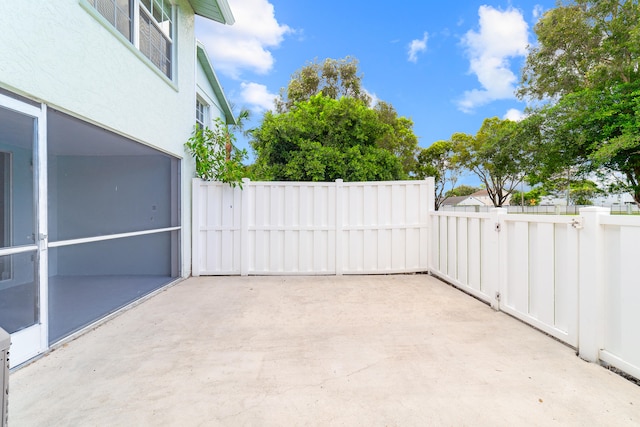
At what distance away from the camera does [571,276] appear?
99.1 inches

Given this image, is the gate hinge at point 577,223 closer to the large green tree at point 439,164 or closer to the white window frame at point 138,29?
the white window frame at point 138,29

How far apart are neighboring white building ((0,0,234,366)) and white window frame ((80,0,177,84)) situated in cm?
2

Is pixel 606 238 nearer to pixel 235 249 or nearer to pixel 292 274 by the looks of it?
pixel 292 274

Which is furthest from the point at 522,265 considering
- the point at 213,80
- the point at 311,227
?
the point at 213,80

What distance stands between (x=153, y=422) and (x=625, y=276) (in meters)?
3.31

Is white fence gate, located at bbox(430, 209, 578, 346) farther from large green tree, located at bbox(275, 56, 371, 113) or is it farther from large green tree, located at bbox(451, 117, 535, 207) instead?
large green tree, located at bbox(451, 117, 535, 207)

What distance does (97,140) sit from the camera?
4492 millimetres

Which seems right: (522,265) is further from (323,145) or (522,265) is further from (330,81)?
(330,81)

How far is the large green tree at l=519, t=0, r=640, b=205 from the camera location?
12.2 m

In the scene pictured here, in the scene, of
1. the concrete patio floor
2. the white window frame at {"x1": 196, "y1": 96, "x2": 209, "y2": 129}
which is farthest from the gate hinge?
the white window frame at {"x1": 196, "y1": 96, "x2": 209, "y2": 129}

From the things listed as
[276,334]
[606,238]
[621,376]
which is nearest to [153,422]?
[276,334]

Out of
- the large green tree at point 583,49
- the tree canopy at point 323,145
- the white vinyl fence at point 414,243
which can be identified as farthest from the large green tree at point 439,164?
the white vinyl fence at point 414,243

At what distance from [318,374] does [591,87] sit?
19.0m

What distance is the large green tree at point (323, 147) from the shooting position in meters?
7.46
